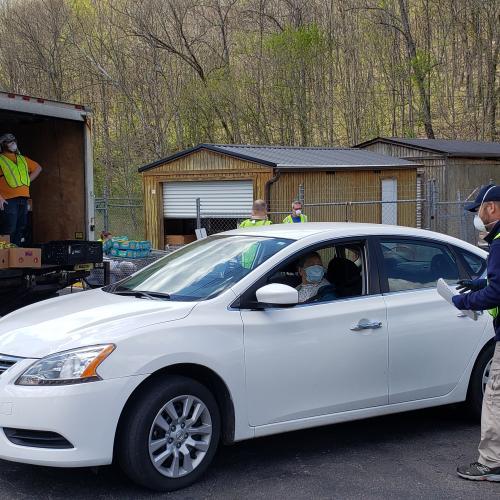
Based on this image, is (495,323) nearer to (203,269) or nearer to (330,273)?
(330,273)

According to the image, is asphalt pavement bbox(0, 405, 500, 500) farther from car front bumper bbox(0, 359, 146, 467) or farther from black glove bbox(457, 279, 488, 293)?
black glove bbox(457, 279, 488, 293)

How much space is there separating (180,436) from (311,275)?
159 centimetres

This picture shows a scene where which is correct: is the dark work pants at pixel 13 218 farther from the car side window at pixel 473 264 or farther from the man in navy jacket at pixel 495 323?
the man in navy jacket at pixel 495 323

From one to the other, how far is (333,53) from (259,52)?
3.75 meters

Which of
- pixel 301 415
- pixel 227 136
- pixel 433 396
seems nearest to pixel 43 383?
pixel 301 415

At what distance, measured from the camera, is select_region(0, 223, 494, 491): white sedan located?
427cm

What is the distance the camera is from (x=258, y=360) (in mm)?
4785

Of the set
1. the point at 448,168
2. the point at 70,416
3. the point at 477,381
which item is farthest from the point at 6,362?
the point at 448,168

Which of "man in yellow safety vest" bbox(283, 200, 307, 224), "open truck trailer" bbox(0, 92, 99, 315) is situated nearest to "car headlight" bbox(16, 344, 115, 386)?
"open truck trailer" bbox(0, 92, 99, 315)

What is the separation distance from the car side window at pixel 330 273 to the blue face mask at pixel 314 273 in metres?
0.01

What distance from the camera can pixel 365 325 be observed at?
5.24m

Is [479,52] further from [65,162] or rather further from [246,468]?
[246,468]

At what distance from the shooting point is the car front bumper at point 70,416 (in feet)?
13.7

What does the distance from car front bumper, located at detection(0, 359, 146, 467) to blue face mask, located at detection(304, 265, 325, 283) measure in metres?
1.69
